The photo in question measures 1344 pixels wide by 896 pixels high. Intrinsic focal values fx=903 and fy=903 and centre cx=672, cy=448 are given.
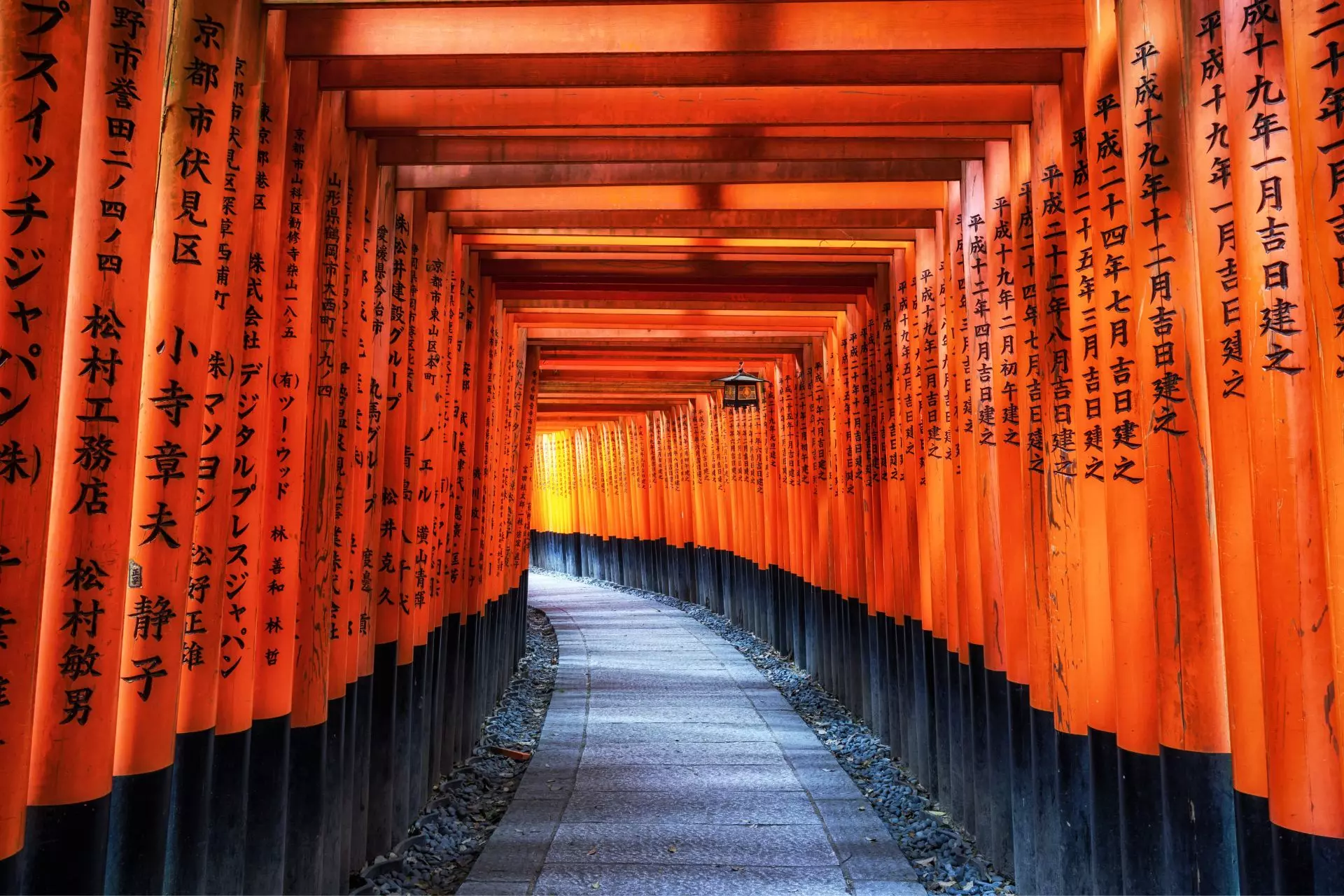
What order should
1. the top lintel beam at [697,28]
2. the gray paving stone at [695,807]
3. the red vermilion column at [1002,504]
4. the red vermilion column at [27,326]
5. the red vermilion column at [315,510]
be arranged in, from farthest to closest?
1. the gray paving stone at [695,807]
2. the red vermilion column at [1002,504]
3. the red vermilion column at [315,510]
4. the top lintel beam at [697,28]
5. the red vermilion column at [27,326]

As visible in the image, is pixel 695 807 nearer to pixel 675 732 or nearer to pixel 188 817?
pixel 675 732

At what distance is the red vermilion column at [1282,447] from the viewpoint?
2299 mm

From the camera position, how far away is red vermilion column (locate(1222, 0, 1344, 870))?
230cm

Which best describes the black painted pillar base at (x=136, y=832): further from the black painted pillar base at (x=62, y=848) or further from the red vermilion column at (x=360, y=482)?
the red vermilion column at (x=360, y=482)

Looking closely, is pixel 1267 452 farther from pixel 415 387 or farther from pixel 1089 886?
pixel 415 387

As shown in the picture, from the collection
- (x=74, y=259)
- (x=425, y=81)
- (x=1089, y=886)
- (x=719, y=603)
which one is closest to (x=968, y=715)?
(x=1089, y=886)

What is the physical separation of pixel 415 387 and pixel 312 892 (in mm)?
2894

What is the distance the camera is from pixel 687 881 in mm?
4648

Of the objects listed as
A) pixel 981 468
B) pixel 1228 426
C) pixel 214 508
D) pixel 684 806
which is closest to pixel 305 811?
pixel 214 508

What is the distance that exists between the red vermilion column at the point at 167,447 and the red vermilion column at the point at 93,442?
24 centimetres

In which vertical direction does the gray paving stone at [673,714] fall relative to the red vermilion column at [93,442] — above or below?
below

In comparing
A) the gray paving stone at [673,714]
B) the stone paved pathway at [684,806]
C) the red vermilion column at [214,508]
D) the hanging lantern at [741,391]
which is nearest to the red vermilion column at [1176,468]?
the stone paved pathway at [684,806]

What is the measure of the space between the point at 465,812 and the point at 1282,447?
17.4 ft

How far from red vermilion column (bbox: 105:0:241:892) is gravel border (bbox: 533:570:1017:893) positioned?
3680mm
